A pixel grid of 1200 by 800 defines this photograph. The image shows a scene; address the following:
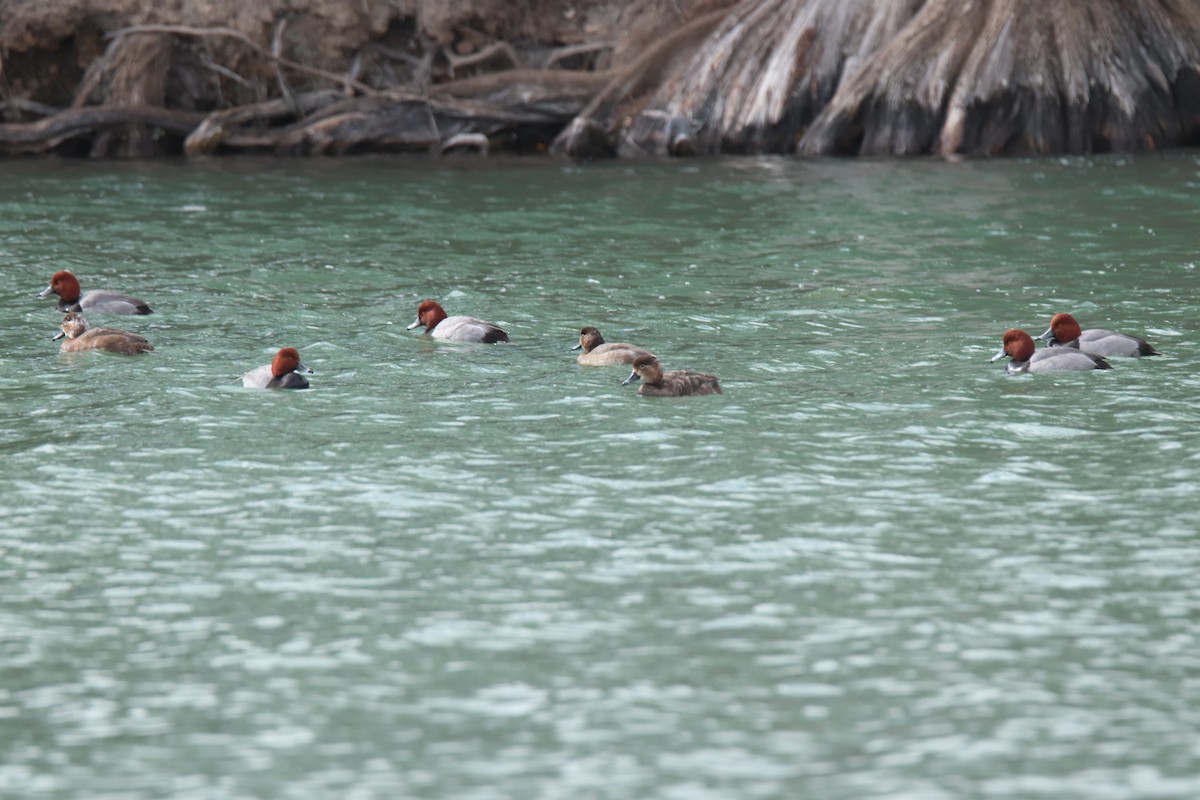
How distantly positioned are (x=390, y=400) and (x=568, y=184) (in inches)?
545

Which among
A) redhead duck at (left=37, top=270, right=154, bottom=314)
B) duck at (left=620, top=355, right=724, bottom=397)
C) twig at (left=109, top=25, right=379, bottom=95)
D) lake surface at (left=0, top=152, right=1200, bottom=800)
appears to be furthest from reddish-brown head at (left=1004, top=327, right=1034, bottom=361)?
twig at (left=109, top=25, right=379, bottom=95)

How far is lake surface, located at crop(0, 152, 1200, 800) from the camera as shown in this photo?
6.52 meters

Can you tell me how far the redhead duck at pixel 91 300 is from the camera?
51.1 ft

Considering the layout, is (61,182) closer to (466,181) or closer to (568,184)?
(466,181)

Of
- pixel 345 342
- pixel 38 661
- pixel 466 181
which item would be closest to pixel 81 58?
pixel 466 181

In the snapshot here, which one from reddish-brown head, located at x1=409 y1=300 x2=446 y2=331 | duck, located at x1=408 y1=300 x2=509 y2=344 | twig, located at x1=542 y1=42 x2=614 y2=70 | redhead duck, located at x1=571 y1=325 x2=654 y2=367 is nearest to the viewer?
redhead duck, located at x1=571 y1=325 x2=654 y2=367

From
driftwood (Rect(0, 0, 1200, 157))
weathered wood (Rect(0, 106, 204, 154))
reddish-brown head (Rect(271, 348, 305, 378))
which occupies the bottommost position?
reddish-brown head (Rect(271, 348, 305, 378))

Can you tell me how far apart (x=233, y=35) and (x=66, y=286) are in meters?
16.0

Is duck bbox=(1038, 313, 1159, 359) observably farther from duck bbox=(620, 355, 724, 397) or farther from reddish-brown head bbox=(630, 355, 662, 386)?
reddish-brown head bbox=(630, 355, 662, 386)

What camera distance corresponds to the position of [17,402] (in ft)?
40.0

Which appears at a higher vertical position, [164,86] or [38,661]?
[164,86]

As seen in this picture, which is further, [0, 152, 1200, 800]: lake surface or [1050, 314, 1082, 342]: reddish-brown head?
[1050, 314, 1082, 342]: reddish-brown head

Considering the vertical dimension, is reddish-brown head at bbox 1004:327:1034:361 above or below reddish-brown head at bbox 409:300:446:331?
above

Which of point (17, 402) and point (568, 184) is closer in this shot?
point (17, 402)
